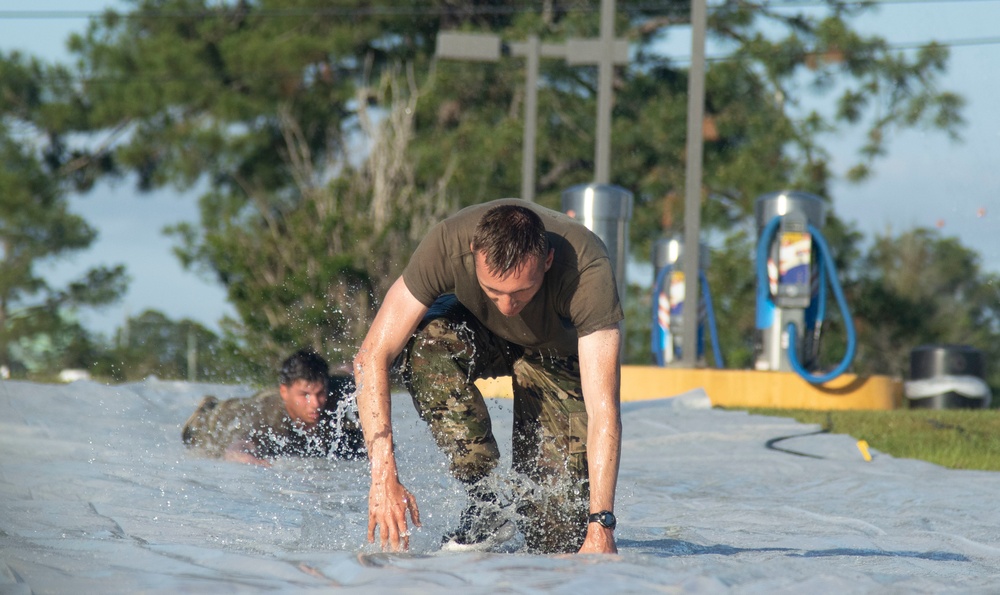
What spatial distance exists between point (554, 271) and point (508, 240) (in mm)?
348

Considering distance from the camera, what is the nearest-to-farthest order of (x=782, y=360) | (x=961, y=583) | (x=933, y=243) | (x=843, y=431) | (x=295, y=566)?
(x=295, y=566) < (x=961, y=583) < (x=843, y=431) < (x=782, y=360) < (x=933, y=243)

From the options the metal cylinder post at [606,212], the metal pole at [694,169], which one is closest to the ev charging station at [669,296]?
the metal pole at [694,169]

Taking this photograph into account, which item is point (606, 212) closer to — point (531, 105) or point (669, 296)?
point (669, 296)

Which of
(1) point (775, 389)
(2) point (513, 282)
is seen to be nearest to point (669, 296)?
(1) point (775, 389)

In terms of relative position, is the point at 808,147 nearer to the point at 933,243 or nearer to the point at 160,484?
the point at 933,243

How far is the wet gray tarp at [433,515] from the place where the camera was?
9.47 feet

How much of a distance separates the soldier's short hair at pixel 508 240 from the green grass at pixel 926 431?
15.3ft

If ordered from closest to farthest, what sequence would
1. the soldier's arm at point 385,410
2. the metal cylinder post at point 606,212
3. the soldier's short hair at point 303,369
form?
the soldier's arm at point 385,410 < the soldier's short hair at point 303,369 < the metal cylinder post at point 606,212

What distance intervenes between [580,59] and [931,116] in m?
9.16

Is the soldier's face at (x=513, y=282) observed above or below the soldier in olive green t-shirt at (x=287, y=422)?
above

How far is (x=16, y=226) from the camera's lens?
25.6m

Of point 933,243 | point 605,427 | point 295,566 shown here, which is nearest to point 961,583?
point 605,427

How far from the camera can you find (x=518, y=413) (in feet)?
14.0

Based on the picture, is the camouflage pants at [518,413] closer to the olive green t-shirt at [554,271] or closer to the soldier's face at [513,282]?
the olive green t-shirt at [554,271]
